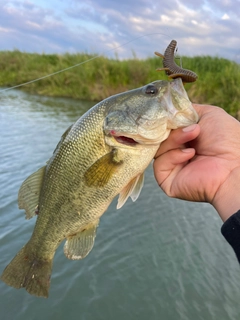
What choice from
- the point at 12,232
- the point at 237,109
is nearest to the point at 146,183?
the point at 12,232

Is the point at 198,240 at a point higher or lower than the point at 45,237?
lower

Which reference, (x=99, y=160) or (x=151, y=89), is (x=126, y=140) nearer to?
(x=99, y=160)

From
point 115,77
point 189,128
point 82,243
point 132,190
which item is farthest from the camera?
point 115,77

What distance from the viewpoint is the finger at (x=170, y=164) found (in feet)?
9.12

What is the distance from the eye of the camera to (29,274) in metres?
2.90

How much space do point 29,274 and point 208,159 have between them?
184 cm

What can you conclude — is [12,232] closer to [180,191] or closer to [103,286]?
[103,286]

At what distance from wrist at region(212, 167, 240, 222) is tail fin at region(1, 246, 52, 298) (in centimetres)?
154

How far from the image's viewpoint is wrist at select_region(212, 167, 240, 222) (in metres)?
2.50

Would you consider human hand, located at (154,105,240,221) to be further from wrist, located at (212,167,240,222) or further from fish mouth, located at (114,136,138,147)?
fish mouth, located at (114,136,138,147)

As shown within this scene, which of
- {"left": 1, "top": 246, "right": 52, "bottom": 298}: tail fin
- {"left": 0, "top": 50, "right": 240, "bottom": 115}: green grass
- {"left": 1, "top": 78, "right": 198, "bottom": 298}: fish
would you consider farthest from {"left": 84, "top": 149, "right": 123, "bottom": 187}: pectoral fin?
{"left": 0, "top": 50, "right": 240, "bottom": 115}: green grass

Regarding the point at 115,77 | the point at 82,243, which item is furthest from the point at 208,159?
the point at 115,77

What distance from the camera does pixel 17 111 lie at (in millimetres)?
18000

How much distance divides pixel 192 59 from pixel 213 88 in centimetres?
443
